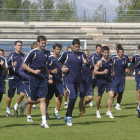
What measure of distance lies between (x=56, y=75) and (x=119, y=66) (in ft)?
10.8

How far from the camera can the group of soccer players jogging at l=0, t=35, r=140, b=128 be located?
30.7 feet

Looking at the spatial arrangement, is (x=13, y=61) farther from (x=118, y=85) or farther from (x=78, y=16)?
(x=78, y=16)

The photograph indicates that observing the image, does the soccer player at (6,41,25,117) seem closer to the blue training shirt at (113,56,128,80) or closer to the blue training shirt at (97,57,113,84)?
the blue training shirt at (97,57,113,84)

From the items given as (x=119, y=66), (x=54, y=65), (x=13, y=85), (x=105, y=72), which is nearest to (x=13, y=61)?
(x=13, y=85)

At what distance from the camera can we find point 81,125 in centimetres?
974

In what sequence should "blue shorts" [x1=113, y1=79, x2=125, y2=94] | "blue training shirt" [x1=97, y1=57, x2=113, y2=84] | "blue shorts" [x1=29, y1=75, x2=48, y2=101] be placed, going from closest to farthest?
"blue shorts" [x1=29, y1=75, x2=48, y2=101], "blue training shirt" [x1=97, y1=57, x2=113, y2=84], "blue shorts" [x1=113, y1=79, x2=125, y2=94]

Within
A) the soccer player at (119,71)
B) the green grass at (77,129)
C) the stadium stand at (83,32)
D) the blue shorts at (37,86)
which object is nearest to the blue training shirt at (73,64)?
the blue shorts at (37,86)

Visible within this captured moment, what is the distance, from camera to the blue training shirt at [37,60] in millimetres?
9297

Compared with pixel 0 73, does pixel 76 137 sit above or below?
below

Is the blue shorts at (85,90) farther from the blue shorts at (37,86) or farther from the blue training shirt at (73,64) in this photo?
the blue shorts at (37,86)

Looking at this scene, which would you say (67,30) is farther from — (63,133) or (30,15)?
(63,133)

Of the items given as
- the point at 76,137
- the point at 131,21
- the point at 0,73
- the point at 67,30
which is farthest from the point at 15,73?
the point at 131,21

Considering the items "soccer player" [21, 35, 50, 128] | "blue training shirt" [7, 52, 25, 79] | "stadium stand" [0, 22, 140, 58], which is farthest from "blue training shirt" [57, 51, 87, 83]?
"stadium stand" [0, 22, 140, 58]

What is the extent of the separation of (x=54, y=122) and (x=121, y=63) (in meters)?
4.82
